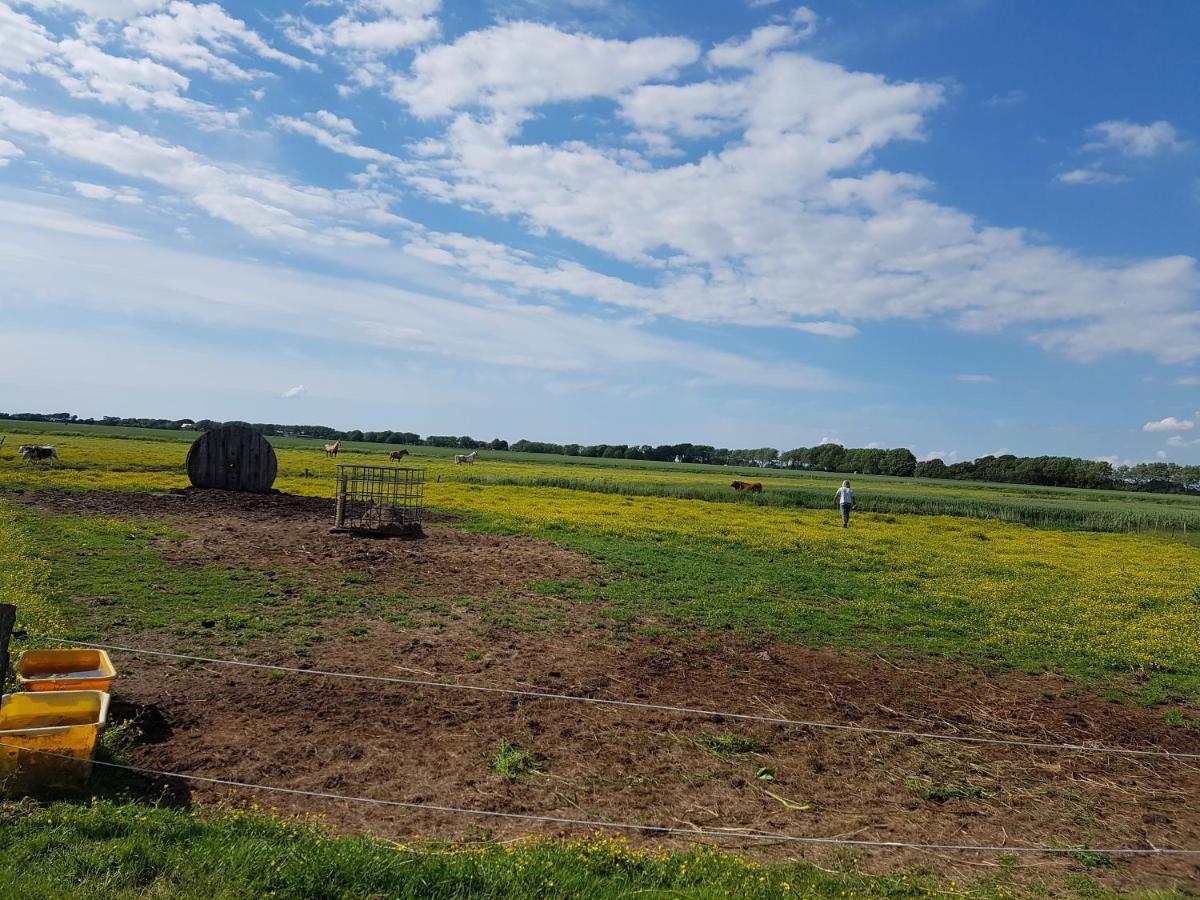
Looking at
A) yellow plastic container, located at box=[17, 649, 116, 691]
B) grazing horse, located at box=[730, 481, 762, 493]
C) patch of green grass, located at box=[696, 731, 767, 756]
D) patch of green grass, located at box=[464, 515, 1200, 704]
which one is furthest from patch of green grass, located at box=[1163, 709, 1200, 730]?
grazing horse, located at box=[730, 481, 762, 493]

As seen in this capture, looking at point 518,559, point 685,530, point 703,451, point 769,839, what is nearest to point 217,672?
point 769,839

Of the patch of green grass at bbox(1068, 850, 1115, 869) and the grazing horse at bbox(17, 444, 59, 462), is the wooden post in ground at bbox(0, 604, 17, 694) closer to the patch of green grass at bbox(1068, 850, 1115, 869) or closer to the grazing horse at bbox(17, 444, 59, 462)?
the patch of green grass at bbox(1068, 850, 1115, 869)

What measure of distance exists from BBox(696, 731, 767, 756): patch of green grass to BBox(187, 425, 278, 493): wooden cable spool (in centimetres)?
2845

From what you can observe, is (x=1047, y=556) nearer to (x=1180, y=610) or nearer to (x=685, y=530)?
(x=1180, y=610)

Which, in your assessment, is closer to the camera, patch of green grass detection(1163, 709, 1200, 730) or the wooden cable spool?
patch of green grass detection(1163, 709, 1200, 730)

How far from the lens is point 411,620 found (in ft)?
43.0

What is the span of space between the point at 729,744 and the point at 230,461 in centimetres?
2971

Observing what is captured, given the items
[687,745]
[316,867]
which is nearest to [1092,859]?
[687,745]

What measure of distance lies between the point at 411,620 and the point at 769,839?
8.21 m

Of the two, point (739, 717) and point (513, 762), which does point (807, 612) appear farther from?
point (513, 762)

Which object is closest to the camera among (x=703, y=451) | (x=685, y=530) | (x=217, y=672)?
(x=217, y=672)

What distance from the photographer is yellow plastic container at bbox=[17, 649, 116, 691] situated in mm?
7230

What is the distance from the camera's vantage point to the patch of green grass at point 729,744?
8391mm

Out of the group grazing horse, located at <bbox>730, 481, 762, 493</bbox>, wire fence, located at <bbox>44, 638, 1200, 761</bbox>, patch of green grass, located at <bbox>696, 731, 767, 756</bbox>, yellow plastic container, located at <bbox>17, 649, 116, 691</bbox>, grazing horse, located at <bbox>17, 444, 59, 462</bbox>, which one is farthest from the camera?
grazing horse, located at <bbox>730, 481, 762, 493</bbox>
